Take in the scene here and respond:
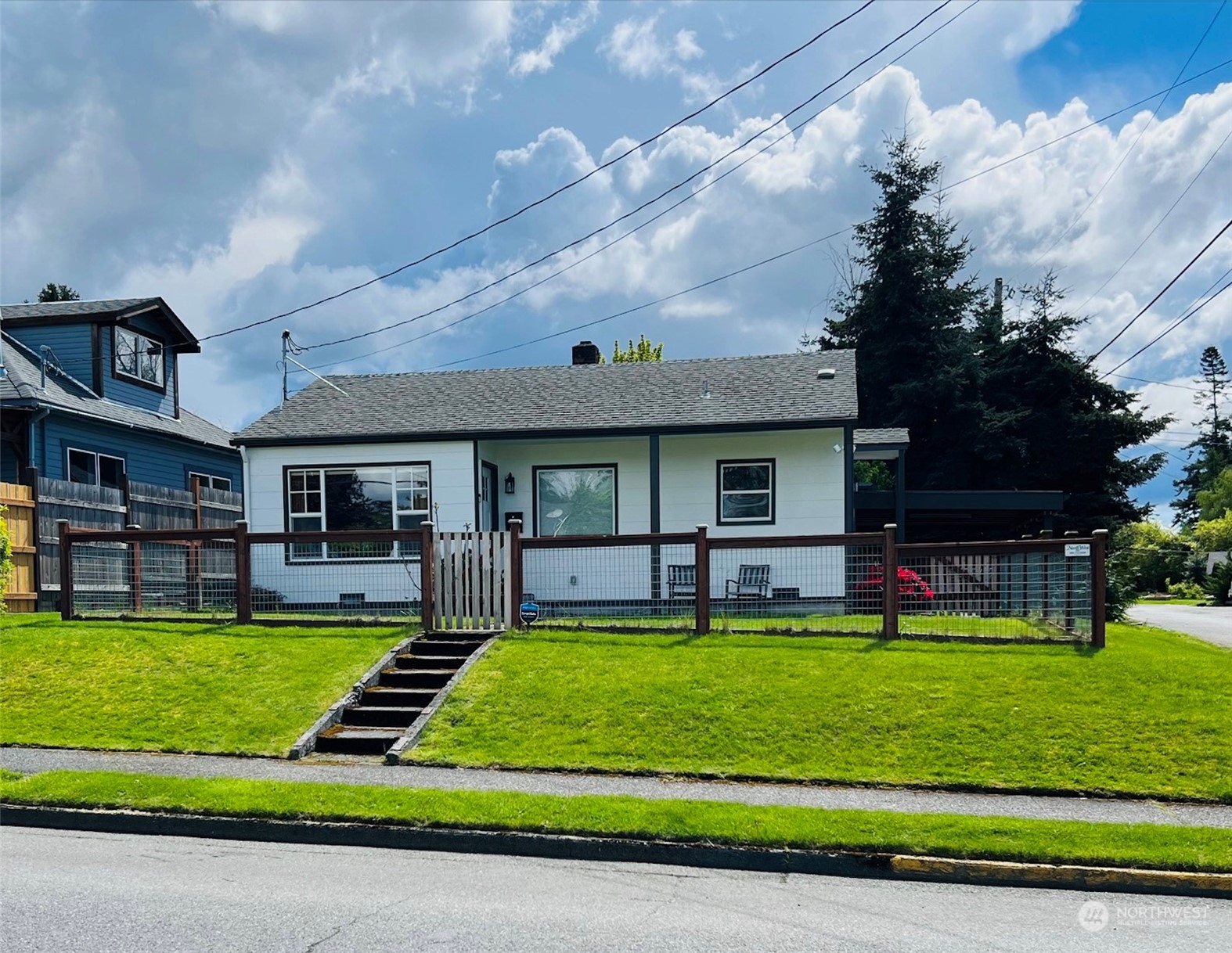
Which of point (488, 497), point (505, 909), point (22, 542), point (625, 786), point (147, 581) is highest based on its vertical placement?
point (488, 497)

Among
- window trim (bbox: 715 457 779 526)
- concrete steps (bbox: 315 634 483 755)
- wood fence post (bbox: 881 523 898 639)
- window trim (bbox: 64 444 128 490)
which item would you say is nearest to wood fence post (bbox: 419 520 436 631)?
concrete steps (bbox: 315 634 483 755)

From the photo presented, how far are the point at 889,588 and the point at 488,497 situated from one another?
8886mm

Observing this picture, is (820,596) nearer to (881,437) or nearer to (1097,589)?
(1097,589)

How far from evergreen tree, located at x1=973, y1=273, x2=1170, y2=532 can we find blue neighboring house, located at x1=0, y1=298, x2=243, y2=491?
24622 mm

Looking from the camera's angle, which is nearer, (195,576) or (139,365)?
(195,576)

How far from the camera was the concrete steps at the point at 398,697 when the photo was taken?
369 inches

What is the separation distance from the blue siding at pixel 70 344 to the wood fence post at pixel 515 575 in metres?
14.9

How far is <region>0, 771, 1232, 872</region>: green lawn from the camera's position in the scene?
629 centimetres

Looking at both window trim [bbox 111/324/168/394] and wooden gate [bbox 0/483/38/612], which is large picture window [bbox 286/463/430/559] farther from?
window trim [bbox 111/324/168/394]

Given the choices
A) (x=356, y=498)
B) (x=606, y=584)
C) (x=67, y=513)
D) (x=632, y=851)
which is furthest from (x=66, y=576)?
(x=632, y=851)

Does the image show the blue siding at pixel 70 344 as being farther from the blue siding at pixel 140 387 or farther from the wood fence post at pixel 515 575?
the wood fence post at pixel 515 575

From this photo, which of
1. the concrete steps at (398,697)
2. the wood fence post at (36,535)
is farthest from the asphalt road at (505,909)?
the wood fence post at (36,535)

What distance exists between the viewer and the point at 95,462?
2117cm

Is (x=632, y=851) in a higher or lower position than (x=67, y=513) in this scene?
lower
